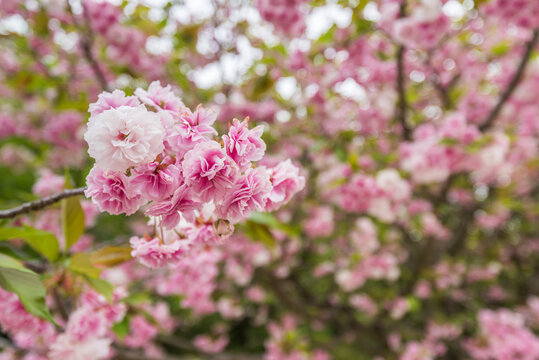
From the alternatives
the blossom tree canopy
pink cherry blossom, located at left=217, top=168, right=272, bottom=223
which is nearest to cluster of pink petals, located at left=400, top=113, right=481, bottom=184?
the blossom tree canopy

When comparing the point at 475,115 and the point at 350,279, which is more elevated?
the point at 475,115

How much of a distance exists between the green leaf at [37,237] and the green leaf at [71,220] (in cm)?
4

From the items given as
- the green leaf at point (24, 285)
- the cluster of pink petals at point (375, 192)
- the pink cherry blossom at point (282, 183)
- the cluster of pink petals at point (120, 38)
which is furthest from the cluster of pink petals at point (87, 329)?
the cluster of pink petals at point (120, 38)

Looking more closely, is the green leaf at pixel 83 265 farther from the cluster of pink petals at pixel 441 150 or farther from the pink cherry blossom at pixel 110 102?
the cluster of pink petals at pixel 441 150

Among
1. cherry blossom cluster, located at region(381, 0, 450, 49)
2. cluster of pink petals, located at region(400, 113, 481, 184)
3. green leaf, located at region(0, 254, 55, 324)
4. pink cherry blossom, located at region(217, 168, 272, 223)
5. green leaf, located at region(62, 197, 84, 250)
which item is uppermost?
cherry blossom cluster, located at region(381, 0, 450, 49)

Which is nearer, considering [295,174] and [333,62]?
[295,174]

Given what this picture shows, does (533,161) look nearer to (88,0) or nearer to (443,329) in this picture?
(443,329)

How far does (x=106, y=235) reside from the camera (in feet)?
15.8

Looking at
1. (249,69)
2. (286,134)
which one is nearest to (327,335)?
(286,134)

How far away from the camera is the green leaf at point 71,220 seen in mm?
1009

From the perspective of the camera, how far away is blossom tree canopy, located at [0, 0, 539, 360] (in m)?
0.72

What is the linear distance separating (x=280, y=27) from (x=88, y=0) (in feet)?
4.17

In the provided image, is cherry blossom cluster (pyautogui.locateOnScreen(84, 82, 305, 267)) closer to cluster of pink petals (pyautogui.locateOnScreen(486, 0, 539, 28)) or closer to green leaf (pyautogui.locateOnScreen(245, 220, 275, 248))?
green leaf (pyautogui.locateOnScreen(245, 220, 275, 248))

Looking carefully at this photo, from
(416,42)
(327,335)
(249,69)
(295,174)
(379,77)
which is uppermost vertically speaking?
(249,69)
